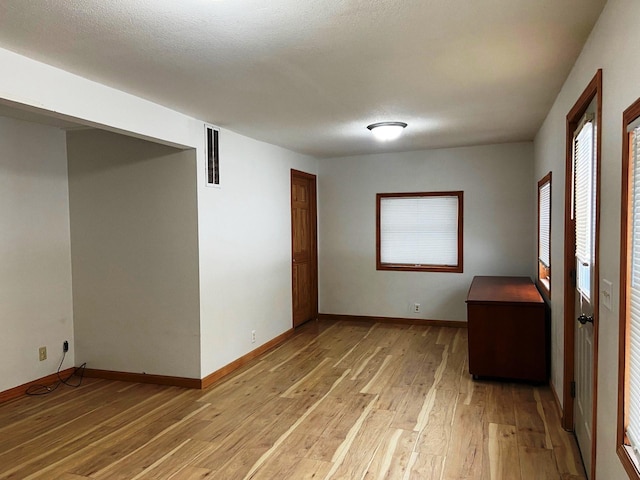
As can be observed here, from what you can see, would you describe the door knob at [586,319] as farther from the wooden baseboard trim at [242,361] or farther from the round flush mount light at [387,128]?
the wooden baseboard trim at [242,361]

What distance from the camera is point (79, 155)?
458cm

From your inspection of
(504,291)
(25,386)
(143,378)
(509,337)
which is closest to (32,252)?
(25,386)

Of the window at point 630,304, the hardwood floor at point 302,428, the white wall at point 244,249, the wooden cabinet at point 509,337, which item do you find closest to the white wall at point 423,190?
the white wall at point 244,249

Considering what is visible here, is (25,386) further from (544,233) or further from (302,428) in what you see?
(544,233)

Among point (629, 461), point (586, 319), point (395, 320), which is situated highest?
point (586, 319)

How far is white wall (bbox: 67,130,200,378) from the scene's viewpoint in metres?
4.23

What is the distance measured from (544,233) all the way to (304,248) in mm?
3126

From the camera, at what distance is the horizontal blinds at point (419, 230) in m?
6.34

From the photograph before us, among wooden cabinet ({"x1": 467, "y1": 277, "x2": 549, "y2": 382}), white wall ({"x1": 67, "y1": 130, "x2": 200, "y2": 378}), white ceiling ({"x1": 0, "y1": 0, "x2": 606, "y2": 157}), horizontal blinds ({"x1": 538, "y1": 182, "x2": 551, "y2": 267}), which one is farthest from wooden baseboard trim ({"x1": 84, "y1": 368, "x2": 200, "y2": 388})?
horizontal blinds ({"x1": 538, "y1": 182, "x2": 551, "y2": 267})

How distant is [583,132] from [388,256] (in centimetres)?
413

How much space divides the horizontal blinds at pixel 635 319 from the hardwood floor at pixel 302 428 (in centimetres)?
123

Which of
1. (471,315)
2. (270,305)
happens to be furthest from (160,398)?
(471,315)

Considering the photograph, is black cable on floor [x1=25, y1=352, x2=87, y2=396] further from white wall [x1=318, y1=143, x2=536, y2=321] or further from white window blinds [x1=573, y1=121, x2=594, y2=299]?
white window blinds [x1=573, y1=121, x2=594, y2=299]

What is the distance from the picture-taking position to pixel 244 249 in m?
4.97
